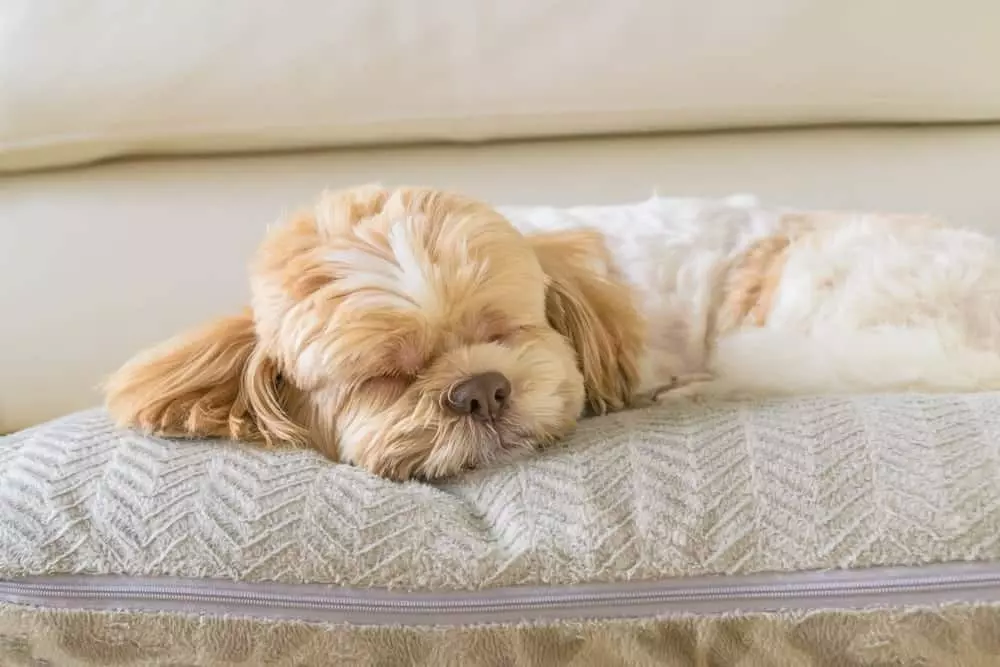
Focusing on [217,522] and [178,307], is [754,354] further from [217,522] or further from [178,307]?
[178,307]

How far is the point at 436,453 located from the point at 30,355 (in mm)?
1200

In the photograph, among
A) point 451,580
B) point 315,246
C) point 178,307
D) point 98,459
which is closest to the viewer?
point 451,580

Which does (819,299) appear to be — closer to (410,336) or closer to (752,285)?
(752,285)

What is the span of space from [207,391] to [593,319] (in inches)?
22.0

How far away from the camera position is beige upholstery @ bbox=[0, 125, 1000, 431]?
200 centimetres

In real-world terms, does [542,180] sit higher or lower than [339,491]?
higher

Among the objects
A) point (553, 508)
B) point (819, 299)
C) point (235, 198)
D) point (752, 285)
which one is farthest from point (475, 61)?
point (553, 508)

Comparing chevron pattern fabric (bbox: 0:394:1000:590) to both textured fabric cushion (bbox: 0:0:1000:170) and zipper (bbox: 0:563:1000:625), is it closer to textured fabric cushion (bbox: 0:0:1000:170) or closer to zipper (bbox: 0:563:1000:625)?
zipper (bbox: 0:563:1000:625)

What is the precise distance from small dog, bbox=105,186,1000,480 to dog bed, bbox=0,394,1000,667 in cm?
13

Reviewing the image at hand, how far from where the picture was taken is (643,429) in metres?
1.24

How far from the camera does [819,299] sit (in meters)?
1.54

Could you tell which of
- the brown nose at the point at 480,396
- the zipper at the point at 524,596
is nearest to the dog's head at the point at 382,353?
the brown nose at the point at 480,396

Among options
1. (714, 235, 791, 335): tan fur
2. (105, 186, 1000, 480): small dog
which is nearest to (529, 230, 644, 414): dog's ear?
(105, 186, 1000, 480): small dog

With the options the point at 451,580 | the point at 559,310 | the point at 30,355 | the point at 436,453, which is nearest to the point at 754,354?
the point at 559,310
